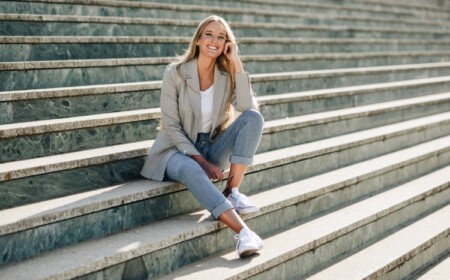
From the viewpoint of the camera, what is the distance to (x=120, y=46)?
15.8 ft

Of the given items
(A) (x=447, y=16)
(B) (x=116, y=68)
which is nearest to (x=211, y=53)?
(B) (x=116, y=68)

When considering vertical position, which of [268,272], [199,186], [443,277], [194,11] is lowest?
[443,277]

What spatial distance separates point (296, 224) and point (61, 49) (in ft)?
Answer: 6.97

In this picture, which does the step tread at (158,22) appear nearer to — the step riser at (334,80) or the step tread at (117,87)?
the step tread at (117,87)

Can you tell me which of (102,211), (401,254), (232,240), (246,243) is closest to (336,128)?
(401,254)

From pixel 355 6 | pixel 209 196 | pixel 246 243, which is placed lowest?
pixel 246 243

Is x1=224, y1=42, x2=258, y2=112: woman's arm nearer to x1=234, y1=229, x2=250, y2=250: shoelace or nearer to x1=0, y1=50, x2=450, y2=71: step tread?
x1=234, y1=229, x2=250, y2=250: shoelace

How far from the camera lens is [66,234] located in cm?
295

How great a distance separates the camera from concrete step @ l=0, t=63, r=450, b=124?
12.1 feet

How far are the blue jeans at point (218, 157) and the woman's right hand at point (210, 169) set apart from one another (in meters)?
0.09

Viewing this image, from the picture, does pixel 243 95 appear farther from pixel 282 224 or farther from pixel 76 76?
pixel 76 76

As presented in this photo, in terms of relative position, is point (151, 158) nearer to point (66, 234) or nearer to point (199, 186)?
point (199, 186)

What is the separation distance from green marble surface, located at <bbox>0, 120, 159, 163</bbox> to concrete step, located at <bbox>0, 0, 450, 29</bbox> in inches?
64.3

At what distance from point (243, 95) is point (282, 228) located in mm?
855
